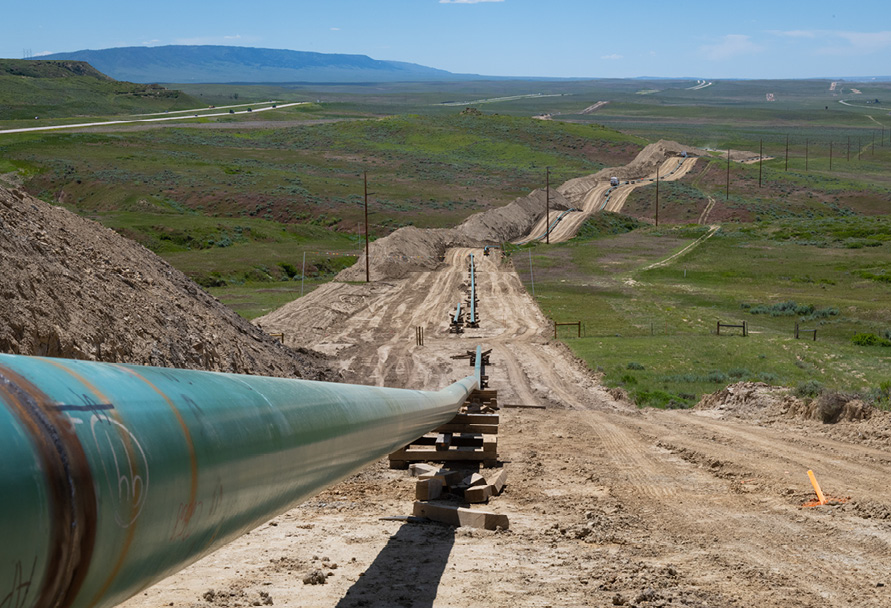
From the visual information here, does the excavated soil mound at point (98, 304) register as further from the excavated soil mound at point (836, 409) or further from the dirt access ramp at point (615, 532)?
the excavated soil mound at point (836, 409)

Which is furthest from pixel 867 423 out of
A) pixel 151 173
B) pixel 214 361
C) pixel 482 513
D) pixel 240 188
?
pixel 151 173

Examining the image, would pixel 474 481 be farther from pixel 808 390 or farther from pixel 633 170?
pixel 633 170

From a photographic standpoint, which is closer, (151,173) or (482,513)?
(482,513)

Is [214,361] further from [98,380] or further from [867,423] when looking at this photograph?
[98,380]

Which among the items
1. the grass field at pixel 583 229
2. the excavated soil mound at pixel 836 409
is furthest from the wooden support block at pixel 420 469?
the grass field at pixel 583 229

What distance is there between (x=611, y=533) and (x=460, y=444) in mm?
4732

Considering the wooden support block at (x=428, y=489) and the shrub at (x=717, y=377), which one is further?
the shrub at (x=717, y=377)

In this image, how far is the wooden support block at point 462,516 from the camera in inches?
394

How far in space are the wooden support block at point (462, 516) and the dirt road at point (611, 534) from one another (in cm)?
20

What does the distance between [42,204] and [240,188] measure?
75.5 m

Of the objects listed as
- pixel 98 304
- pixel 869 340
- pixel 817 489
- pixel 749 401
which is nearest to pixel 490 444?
pixel 817 489

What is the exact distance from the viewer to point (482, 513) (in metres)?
10.0

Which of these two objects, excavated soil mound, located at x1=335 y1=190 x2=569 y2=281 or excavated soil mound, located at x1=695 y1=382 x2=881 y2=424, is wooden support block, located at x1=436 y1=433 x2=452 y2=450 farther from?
excavated soil mound, located at x1=335 y1=190 x2=569 y2=281

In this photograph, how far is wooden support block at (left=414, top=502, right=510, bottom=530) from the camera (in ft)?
32.8
